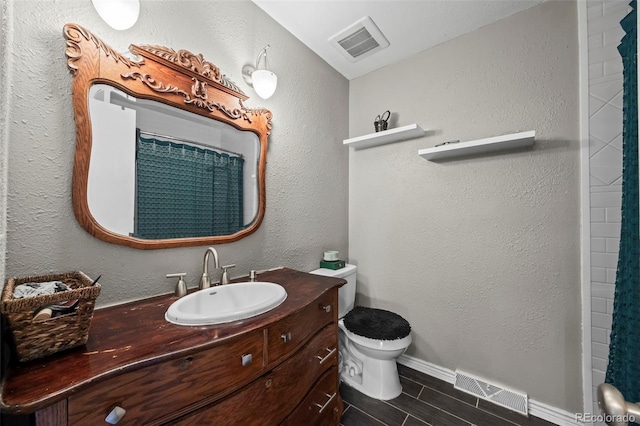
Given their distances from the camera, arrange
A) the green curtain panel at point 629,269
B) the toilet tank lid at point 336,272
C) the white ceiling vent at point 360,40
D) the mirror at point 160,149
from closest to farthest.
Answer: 1. the green curtain panel at point 629,269
2. the mirror at point 160,149
3. the white ceiling vent at point 360,40
4. the toilet tank lid at point 336,272

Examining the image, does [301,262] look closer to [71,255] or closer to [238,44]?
[71,255]

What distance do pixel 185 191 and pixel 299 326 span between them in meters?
0.87

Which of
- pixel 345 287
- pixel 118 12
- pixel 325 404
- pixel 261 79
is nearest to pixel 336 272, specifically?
pixel 345 287

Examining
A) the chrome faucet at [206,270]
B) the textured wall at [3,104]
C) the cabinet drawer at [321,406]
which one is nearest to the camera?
the textured wall at [3,104]

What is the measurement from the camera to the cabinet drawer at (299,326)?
0.94 m

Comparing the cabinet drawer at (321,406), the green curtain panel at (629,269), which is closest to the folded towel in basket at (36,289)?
the cabinet drawer at (321,406)

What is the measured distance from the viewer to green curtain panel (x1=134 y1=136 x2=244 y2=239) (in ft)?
3.63

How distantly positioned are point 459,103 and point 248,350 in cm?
203

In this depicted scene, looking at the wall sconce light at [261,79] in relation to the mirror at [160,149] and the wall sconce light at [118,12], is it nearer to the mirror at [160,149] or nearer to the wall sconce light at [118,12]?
the mirror at [160,149]

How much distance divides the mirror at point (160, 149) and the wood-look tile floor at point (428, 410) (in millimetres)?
1307


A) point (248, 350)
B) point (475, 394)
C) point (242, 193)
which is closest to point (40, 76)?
point (242, 193)

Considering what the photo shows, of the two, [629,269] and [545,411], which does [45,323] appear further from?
[545,411]

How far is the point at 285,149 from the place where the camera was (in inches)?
68.4

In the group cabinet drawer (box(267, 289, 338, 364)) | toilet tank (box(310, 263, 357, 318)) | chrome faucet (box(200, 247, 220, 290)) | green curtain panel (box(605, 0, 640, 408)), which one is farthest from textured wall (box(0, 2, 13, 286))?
green curtain panel (box(605, 0, 640, 408))
